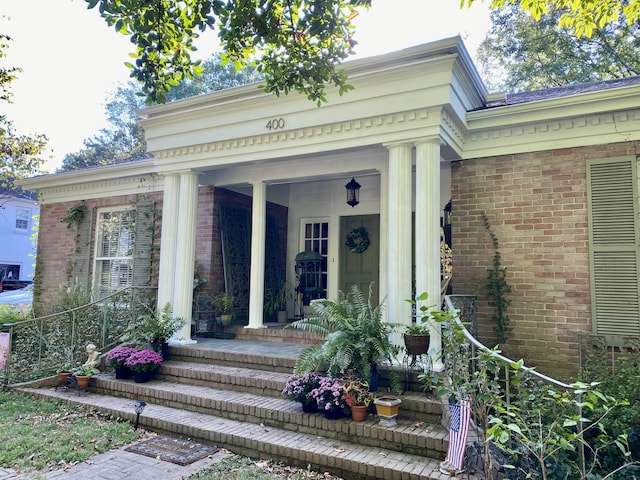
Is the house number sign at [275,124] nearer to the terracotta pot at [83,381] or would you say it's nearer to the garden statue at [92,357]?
the garden statue at [92,357]

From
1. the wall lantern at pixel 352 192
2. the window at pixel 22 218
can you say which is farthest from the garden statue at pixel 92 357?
the window at pixel 22 218

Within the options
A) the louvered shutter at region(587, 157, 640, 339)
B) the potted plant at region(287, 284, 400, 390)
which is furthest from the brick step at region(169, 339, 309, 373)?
the louvered shutter at region(587, 157, 640, 339)

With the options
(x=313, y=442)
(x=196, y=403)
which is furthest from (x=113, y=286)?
(x=313, y=442)

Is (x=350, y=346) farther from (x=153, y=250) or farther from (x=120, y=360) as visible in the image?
(x=153, y=250)

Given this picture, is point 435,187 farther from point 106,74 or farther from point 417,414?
point 106,74

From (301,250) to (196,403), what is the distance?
14.0 feet

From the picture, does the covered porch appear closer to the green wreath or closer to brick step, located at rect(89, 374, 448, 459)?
the green wreath

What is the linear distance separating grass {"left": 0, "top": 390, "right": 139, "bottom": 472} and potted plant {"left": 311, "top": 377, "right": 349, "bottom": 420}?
2049 mm

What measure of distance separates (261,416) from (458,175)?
403 centimetres

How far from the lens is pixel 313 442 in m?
4.06

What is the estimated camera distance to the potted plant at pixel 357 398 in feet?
13.6

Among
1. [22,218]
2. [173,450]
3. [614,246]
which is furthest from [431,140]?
[22,218]

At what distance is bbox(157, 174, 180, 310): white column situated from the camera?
6805 millimetres

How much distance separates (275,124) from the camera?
6008 millimetres
